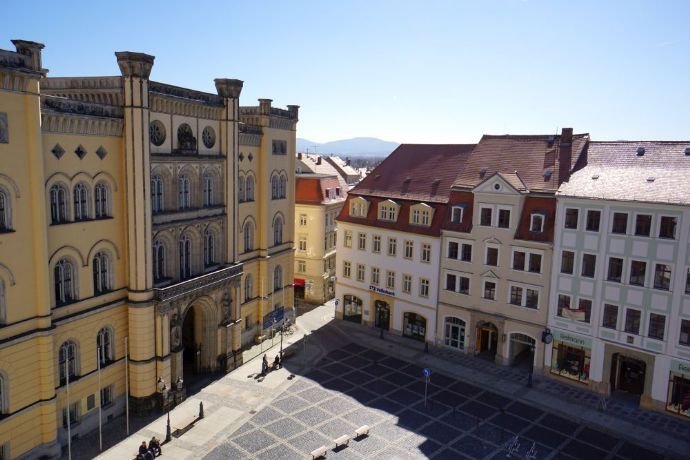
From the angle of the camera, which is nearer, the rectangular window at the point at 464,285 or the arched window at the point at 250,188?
the arched window at the point at 250,188

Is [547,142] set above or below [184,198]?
above

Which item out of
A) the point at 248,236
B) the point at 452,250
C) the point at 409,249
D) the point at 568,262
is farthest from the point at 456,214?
the point at 248,236

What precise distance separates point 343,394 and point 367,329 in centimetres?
1519

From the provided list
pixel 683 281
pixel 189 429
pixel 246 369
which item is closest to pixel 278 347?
pixel 246 369

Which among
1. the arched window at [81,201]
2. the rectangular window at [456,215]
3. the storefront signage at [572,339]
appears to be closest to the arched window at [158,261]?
the arched window at [81,201]

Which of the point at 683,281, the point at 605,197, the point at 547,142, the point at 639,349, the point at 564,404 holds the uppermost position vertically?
the point at 547,142

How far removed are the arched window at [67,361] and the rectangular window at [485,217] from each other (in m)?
31.5

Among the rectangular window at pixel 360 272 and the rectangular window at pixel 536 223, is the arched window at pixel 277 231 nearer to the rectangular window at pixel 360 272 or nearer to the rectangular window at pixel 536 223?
the rectangular window at pixel 360 272

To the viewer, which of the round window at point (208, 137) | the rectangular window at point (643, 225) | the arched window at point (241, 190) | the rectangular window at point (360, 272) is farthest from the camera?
the rectangular window at point (360, 272)

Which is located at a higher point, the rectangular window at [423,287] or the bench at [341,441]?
the rectangular window at [423,287]

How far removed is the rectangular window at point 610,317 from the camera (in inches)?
1556

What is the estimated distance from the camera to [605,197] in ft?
128

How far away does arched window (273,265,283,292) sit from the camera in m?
51.7

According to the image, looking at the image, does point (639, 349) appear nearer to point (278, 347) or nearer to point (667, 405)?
point (667, 405)
